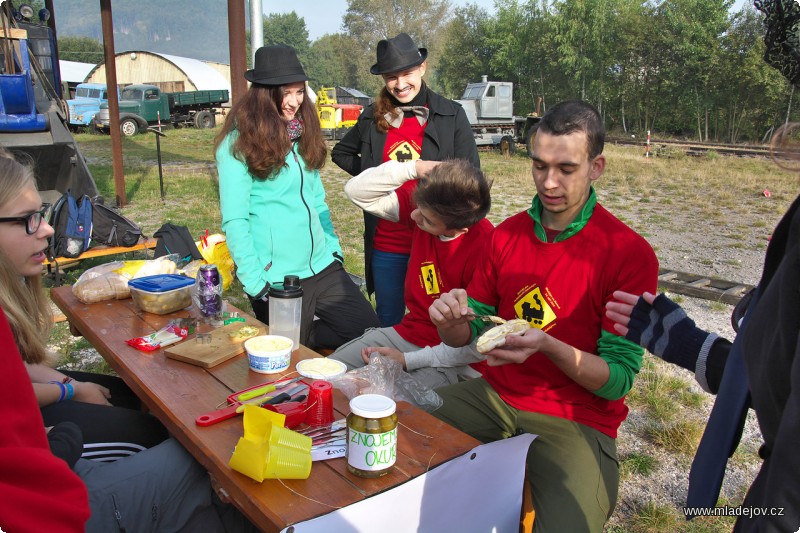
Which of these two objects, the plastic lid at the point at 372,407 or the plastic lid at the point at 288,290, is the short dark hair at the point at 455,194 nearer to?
the plastic lid at the point at 288,290

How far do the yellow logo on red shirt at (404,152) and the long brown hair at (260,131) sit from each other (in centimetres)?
66

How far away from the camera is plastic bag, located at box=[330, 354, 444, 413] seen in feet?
7.27

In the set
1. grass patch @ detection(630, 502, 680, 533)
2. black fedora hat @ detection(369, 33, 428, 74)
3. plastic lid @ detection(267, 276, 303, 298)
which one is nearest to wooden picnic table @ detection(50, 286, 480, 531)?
plastic lid @ detection(267, 276, 303, 298)

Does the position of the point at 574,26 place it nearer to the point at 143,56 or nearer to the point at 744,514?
the point at 143,56

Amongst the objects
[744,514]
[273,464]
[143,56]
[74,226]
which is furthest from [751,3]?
[143,56]

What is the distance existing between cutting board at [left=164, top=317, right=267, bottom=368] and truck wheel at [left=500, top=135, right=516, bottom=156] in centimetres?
1848

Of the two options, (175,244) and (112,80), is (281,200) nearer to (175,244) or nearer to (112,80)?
(175,244)

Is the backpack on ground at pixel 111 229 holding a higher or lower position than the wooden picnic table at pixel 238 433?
higher

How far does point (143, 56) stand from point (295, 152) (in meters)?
47.2

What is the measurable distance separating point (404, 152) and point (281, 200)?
0.83 m

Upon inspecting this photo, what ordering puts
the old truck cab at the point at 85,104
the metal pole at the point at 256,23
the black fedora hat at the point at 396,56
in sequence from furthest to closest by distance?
1. the old truck cab at the point at 85,104
2. the metal pole at the point at 256,23
3. the black fedora hat at the point at 396,56

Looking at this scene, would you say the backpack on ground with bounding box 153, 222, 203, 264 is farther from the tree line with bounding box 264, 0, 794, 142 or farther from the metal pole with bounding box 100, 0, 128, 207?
the tree line with bounding box 264, 0, 794, 142

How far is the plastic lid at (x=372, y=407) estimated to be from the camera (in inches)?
62.9

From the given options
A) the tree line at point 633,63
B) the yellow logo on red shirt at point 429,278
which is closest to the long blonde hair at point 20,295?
the yellow logo on red shirt at point 429,278
